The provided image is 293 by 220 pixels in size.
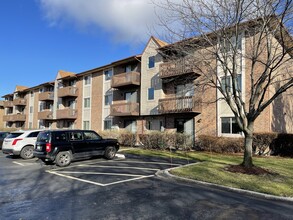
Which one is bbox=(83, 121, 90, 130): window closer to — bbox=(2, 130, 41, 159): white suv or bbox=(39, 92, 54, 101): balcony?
bbox=(39, 92, 54, 101): balcony

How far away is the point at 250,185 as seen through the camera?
784cm

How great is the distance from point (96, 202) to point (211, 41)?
8.62m

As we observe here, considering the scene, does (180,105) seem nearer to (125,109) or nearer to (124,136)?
(124,136)

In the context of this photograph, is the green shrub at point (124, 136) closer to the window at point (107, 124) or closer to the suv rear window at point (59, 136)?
the window at point (107, 124)

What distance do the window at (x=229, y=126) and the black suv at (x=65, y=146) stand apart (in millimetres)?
10166

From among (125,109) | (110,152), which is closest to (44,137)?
(110,152)

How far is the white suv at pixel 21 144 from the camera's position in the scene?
48.8 feet

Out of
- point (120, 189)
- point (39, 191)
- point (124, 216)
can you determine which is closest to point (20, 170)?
point (39, 191)

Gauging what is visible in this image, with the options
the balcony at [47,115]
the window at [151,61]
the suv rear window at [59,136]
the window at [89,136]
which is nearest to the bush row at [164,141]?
the window at [89,136]

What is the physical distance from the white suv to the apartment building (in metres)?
9.84

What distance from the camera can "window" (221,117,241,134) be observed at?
60.6 feet

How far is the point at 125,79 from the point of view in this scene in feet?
84.6

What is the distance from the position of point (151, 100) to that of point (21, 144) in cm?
1247

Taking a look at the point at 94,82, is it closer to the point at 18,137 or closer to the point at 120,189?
the point at 18,137
